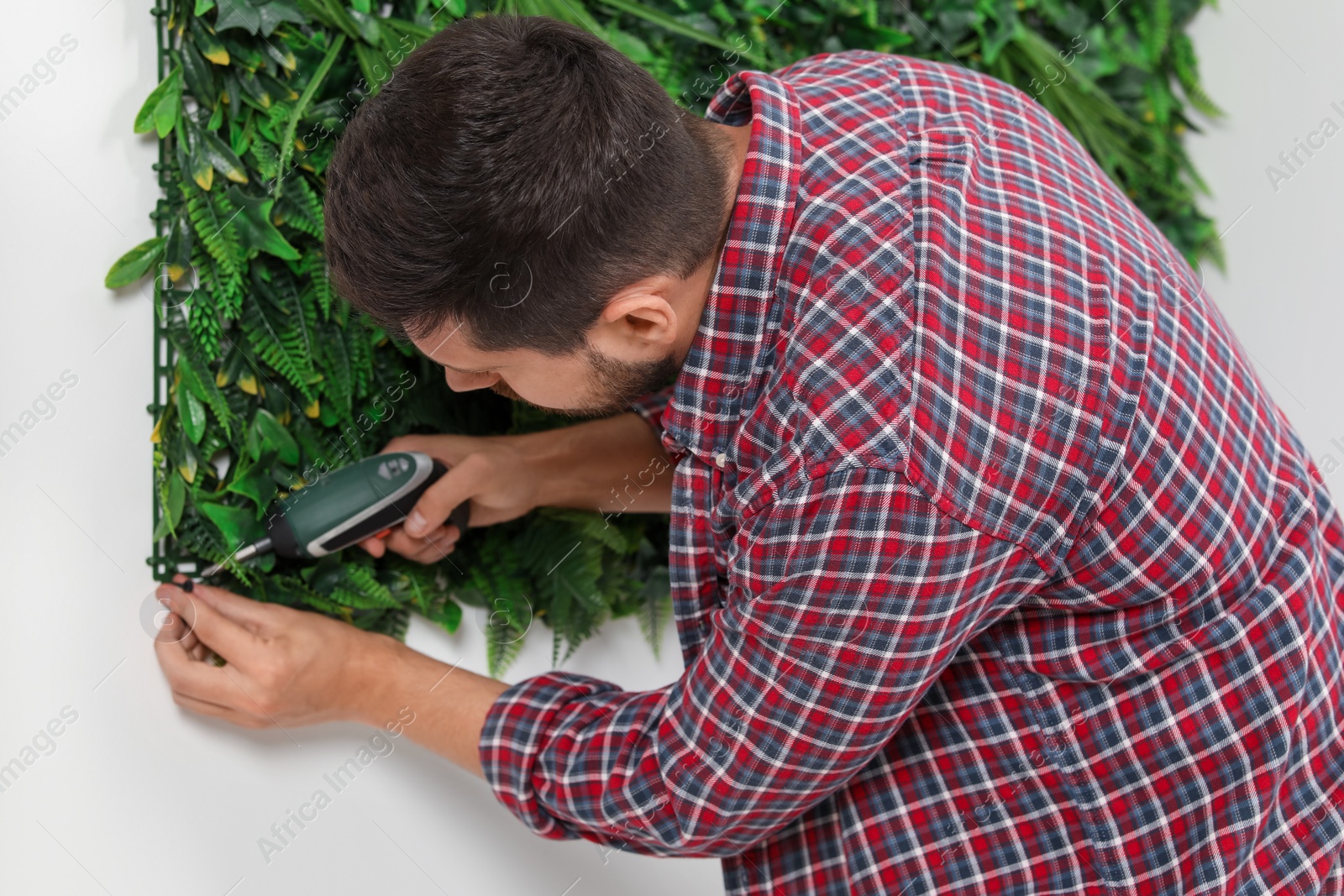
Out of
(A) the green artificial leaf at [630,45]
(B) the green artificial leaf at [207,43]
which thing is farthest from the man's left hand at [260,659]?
(A) the green artificial leaf at [630,45]

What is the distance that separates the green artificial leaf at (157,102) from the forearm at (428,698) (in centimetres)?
56

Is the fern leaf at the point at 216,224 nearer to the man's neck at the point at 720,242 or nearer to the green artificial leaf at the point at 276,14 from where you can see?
the green artificial leaf at the point at 276,14

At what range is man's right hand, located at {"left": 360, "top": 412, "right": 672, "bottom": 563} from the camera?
3.79 feet

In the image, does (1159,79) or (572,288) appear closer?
(572,288)

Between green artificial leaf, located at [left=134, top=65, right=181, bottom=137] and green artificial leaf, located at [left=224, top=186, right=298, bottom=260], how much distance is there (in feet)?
0.29

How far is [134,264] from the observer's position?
1.02 meters

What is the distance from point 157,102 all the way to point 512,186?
0.48m

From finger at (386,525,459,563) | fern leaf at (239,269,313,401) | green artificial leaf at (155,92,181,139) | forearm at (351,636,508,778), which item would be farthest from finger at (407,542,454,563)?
green artificial leaf at (155,92,181,139)

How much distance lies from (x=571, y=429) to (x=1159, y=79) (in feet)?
3.57

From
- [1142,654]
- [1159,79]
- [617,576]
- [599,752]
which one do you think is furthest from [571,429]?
[1159,79]

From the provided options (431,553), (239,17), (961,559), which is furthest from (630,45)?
(961,559)

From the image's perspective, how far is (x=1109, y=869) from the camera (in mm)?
933

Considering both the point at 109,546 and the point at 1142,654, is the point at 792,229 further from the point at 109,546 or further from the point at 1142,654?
the point at 109,546

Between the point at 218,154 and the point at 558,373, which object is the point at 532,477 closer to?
the point at 558,373
